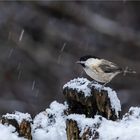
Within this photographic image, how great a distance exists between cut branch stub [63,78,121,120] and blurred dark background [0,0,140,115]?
3.23m

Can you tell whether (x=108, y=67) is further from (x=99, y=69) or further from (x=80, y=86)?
(x=80, y=86)

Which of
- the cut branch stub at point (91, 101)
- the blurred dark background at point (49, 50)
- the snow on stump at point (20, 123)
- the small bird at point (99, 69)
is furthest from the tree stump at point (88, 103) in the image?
the blurred dark background at point (49, 50)

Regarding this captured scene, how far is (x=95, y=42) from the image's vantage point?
20.9 ft

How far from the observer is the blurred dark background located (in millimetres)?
5957

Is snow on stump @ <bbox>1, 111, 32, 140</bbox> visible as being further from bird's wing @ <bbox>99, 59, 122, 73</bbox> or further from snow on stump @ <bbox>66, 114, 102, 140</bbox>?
bird's wing @ <bbox>99, 59, 122, 73</bbox>

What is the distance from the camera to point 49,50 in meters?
6.14

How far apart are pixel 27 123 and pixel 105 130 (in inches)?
9.2

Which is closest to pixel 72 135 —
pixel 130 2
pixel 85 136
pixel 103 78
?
pixel 85 136

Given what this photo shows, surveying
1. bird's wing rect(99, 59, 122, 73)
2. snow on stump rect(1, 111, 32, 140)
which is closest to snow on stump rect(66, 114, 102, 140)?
snow on stump rect(1, 111, 32, 140)

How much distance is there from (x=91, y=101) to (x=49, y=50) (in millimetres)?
4033

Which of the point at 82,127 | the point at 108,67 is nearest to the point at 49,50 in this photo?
the point at 108,67

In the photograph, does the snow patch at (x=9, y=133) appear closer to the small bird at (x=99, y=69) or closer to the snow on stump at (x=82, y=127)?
the snow on stump at (x=82, y=127)

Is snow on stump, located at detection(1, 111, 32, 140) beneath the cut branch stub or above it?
beneath

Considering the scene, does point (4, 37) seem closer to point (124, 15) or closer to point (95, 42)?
point (95, 42)
